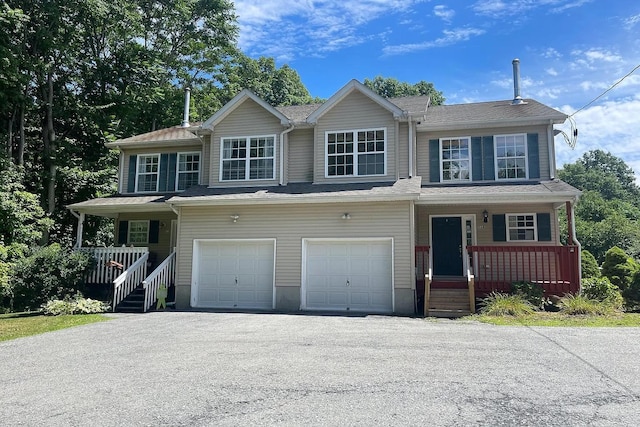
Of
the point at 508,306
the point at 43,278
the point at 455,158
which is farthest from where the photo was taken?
the point at 455,158

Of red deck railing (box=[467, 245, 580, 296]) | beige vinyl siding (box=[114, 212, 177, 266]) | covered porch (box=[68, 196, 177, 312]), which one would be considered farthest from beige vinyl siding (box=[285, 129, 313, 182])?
red deck railing (box=[467, 245, 580, 296])

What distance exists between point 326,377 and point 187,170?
42.6 ft

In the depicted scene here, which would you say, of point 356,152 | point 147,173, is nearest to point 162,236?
point 147,173

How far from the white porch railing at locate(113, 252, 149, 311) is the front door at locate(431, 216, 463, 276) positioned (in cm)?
944

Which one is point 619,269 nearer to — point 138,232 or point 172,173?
point 172,173

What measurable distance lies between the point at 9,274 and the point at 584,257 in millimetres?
20320

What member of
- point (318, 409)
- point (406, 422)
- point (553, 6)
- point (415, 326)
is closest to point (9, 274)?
point (415, 326)

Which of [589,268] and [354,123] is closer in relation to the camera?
[354,123]

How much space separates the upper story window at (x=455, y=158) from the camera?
1463 centimetres

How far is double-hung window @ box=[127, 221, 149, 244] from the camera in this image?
683 inches

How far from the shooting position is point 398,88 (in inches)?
1748

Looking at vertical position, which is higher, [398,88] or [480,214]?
[398,88]

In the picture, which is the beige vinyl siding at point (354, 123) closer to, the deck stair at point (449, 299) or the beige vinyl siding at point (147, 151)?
the deck stair at point (449, 299)

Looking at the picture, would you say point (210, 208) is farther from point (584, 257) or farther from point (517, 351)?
point (584, 257)
